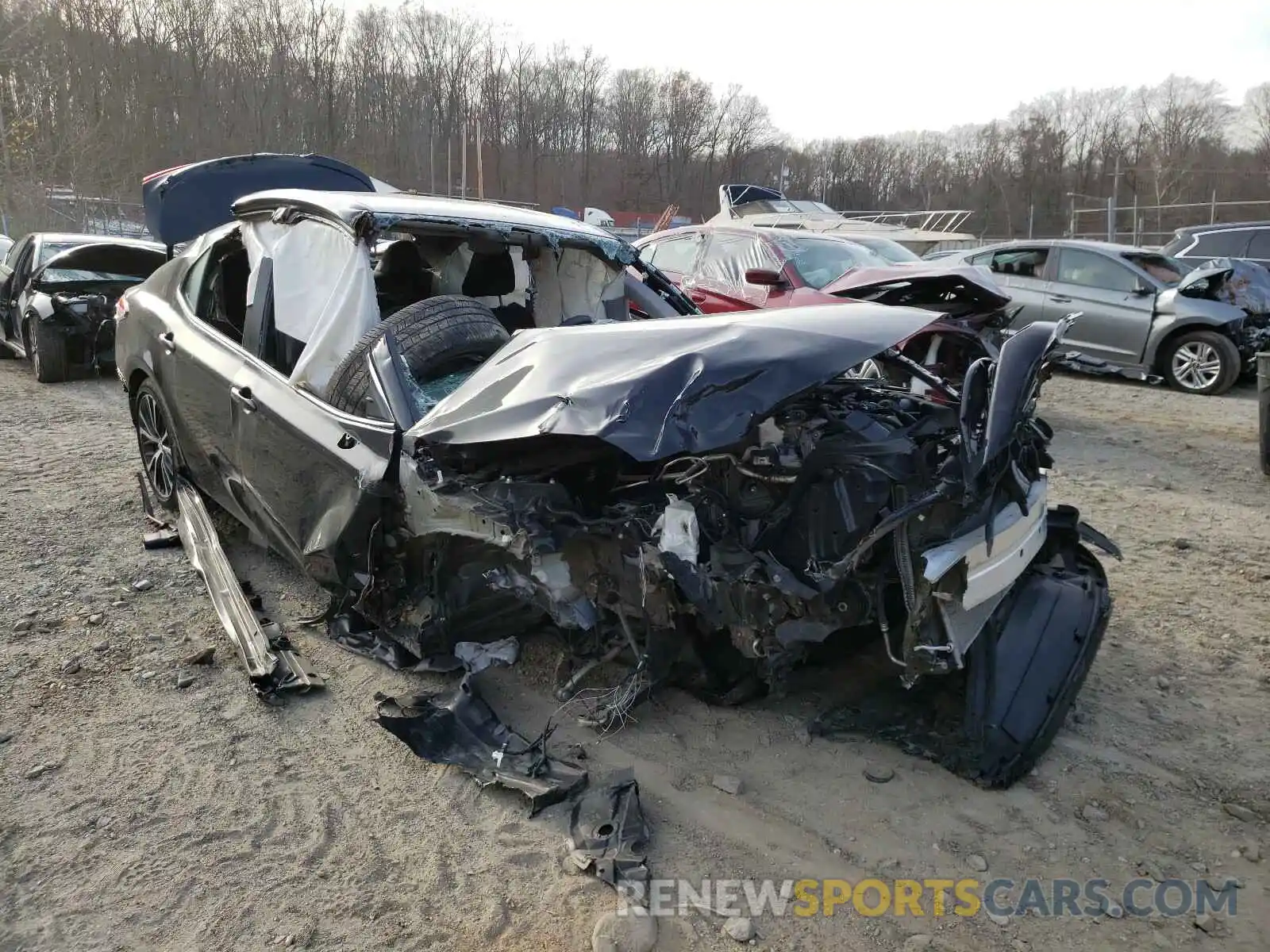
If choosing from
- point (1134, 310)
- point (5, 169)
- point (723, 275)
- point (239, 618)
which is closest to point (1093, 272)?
point (1134, 310)

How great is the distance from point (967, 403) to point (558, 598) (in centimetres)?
139

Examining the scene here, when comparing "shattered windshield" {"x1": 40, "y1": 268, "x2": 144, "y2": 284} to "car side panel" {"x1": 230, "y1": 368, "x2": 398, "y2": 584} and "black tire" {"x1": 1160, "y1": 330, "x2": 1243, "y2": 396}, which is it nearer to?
"car side panel" {"x1": 230, "y1": 368, "x2": 398, "y2": 584}

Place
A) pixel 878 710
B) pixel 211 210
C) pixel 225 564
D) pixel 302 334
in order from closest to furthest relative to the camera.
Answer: pixel 878 710, pixel 302 334, pixel 225 564, pixel 211 210

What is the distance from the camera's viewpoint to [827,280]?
7.46 metres

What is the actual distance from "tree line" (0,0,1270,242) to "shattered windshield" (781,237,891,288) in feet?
85.5

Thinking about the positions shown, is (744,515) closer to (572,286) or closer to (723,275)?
(572,286)

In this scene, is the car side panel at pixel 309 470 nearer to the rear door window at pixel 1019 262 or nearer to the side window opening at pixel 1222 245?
the rear door window at pixel 1019 262

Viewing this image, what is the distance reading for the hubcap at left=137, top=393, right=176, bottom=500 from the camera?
4.79m

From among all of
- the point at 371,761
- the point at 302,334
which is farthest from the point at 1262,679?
the point at 302,334

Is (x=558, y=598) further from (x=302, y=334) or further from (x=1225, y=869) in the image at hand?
(x=1225, y=869)

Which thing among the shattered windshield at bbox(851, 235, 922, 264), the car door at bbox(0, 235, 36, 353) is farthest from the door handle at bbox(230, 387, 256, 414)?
the car door at bbox(0, 235, 36, 353)

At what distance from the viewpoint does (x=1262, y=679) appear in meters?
3.42

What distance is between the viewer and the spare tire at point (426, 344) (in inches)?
124

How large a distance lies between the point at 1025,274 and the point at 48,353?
1120cm
